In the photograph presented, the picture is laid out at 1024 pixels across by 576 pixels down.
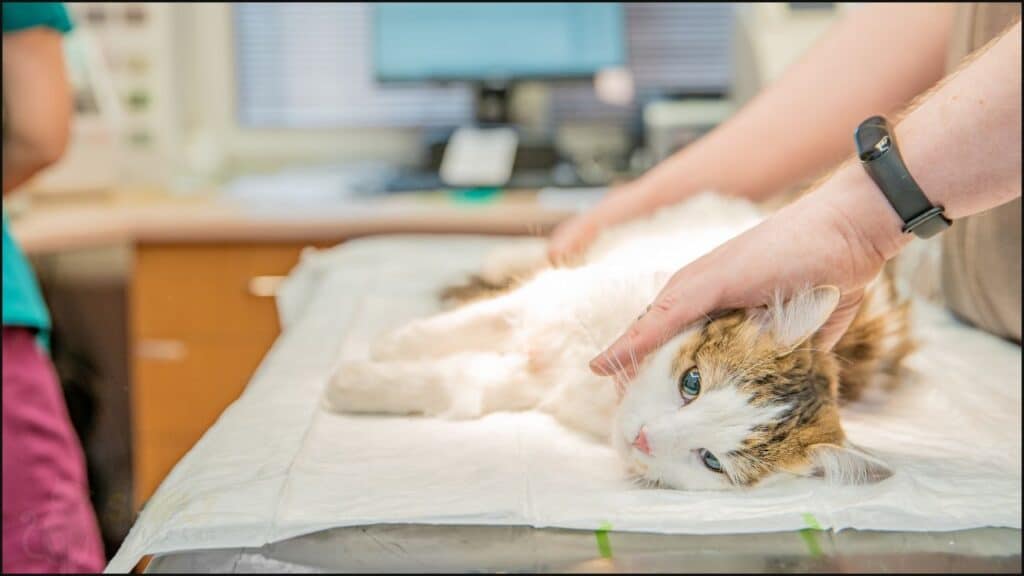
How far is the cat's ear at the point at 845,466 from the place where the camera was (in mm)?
627

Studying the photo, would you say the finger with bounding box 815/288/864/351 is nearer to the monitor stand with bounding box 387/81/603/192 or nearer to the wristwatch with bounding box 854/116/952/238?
the wristwatch with bounding box 854/116/952/238

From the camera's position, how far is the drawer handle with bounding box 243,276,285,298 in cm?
160

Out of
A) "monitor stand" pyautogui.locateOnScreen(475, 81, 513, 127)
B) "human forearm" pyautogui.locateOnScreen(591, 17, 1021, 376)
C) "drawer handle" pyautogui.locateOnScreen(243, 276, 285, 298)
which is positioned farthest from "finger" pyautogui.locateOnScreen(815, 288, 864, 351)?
"monitor stand" pyautogui.locateOnScreen(475, 81, 513, 127)

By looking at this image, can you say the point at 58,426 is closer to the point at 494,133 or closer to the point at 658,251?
the point at 658,251

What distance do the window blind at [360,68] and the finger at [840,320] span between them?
72 cm

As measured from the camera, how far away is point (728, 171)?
1089 mm

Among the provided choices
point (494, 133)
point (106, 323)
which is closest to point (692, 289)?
point (106, 323)

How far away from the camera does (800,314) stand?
25.0 inches

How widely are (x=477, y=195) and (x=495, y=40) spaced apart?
328 mm

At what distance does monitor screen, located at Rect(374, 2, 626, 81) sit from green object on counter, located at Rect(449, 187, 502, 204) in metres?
0.27

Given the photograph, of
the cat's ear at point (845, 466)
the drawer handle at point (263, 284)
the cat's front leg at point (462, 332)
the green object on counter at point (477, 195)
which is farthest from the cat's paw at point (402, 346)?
the green object on counter at point (477, 195)

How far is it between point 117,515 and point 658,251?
44 centimetres

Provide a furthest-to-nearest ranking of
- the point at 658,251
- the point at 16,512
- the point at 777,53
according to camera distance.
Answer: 1. the point at 777,53
2. the point at 16,512
3. the point at 658,251

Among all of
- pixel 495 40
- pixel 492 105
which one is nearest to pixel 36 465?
pixel 495 40
